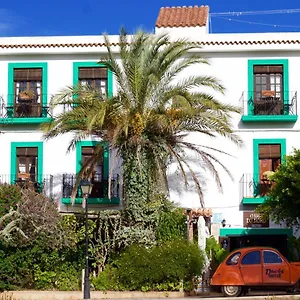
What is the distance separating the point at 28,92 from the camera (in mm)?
29719

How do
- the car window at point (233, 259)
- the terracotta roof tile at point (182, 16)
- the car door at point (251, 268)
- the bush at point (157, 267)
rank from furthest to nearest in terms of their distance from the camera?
the terracotta roof tile at point (182, 16) → the bush at point (157, 267) → the car window at point (233, 259) → the car door at point (251, 268)

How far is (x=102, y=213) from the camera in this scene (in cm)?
2544

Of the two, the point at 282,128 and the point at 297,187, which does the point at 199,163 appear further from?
the point at 297,187

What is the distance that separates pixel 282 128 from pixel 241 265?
27.3 feet

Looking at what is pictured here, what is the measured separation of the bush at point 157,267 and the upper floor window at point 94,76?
799cm

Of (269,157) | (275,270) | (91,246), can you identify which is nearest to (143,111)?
(91,246)

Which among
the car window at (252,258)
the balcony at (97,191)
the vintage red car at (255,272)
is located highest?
the balcony at (97,191)

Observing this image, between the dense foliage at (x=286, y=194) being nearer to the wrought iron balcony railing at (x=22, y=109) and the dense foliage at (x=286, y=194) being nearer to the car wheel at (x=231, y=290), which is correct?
the car wheel at (x=231, y=290)

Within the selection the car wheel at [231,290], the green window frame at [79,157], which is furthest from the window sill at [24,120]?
Answer: the car wheel at [231,290]

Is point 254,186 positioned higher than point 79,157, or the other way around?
point 79,157

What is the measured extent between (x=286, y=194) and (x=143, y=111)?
555cm

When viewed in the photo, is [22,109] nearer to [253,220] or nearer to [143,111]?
[143,111]

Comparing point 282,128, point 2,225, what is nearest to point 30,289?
point 2,225

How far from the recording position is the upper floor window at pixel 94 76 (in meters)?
29.8
